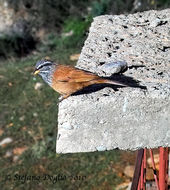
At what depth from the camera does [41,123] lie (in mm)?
8508

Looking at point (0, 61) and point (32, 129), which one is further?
point (0, 61)

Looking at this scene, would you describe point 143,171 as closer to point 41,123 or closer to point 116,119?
point 116,119

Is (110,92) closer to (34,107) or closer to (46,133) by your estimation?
(46,133)

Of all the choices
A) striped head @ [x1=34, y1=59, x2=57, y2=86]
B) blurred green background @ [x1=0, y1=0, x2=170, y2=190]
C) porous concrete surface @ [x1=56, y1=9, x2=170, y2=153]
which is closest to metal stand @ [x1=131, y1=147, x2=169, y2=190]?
porous concrete surface @ [x1=56, y1=9, x2=170, y2=153]

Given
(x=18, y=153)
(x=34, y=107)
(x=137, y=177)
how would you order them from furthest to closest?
1. (x=34, y=107)
2. (x=18, y=153)
3. (x=137, y=177)

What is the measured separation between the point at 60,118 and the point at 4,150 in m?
5.49

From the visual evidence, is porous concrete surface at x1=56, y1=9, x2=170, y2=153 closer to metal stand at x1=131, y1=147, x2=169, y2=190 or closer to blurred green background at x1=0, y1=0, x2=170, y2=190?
metal stand at x1=131, y1=147, x2=169, y2=190

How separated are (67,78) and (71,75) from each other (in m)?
0.08

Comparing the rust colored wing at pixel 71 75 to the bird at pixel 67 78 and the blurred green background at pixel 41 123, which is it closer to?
the bird at pixel 67 78

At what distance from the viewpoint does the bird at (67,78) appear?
3213 millimetres

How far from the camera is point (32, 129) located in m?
8.44

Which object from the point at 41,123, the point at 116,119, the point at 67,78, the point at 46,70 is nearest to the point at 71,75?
the point at 67,78

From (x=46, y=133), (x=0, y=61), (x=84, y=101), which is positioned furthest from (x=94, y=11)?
(x=84, y=101)

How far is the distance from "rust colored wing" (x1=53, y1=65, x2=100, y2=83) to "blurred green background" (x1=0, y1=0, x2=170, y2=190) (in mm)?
2568
